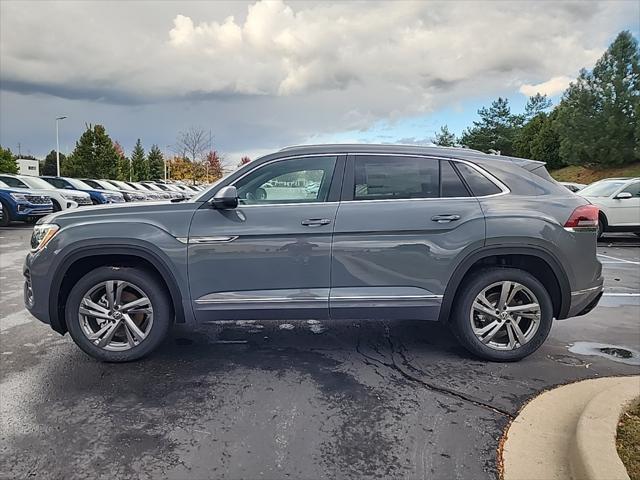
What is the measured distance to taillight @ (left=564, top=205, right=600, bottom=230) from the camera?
425 cm

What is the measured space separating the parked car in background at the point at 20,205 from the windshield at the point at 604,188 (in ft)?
53.5

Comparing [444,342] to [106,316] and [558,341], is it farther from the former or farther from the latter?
[106,316]

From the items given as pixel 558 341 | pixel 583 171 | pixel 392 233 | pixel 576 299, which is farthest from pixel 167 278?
pixel 583 171

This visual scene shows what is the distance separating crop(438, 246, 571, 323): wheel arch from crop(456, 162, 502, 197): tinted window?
50 centimetres

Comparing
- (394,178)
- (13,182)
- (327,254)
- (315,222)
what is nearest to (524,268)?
(394,178)

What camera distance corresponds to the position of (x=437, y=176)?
14.4 feet

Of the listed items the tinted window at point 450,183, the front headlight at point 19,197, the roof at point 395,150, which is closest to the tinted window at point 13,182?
the front headlight at point 19,197

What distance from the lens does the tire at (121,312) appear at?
416 cm

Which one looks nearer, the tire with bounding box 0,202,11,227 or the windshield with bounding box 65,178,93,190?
the tire with bounding box 0,202,11,227

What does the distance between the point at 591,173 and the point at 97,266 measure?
144 ft

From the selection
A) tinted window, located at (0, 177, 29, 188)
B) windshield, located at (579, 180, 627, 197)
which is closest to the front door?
windshield, located at (579, 180, 627, 197)

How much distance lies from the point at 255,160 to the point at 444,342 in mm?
2525

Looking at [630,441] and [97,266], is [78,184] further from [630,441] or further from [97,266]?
[630,441]

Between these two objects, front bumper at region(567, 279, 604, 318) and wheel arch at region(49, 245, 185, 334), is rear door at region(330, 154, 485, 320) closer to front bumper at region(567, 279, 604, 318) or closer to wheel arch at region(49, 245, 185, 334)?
front bumper at region(567, 279, 604, 318)
